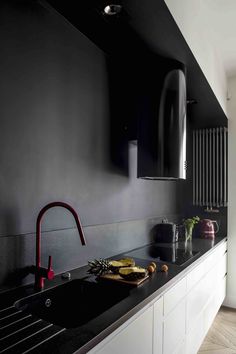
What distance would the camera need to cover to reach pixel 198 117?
333 cm

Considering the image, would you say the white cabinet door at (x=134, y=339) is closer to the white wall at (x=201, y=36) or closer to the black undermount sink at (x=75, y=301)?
the black undermount sink at (x=75, y=301)

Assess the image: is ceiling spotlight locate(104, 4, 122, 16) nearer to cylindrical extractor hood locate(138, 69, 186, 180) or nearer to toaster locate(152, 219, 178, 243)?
cylindrical extractor hood locate(138, 69, 186, 180)

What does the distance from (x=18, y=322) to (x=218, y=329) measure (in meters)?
2.50

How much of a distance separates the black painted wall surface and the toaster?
1.83ft

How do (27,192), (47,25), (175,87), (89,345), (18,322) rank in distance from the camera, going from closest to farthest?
(89,345) < (18,322) < (27,192) < (47,25) < (175,87)

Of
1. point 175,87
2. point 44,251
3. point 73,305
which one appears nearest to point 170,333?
point 73,305

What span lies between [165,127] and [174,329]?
1252 mm

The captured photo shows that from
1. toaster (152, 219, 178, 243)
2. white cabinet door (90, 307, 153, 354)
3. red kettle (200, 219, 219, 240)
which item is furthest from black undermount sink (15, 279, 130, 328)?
red kettle (200, 219, 219, 240)

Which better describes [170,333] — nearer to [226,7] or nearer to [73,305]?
[73,305]

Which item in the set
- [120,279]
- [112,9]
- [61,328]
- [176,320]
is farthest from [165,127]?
[61,328]

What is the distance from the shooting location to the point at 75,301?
1372mm

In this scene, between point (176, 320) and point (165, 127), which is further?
point (165, 127)

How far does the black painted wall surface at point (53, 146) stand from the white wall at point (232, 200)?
5.75ft

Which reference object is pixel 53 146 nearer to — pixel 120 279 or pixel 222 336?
pixel 120 279
